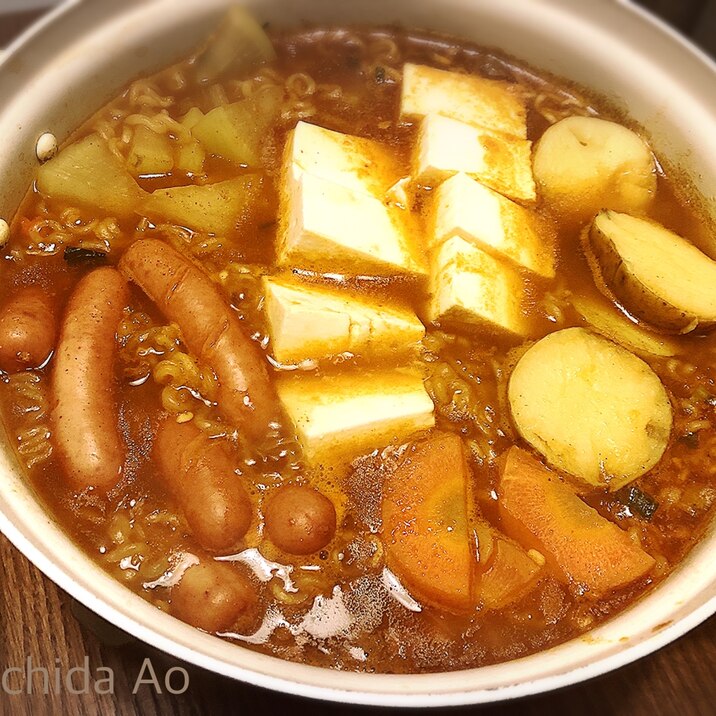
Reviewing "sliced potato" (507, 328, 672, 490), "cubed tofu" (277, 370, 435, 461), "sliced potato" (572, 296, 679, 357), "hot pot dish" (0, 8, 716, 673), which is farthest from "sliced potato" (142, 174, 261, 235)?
"sliced potato" (572, 296, 679, 357)

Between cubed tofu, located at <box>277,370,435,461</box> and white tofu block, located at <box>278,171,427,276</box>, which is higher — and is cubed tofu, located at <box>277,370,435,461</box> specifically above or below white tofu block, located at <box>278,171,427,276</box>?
below

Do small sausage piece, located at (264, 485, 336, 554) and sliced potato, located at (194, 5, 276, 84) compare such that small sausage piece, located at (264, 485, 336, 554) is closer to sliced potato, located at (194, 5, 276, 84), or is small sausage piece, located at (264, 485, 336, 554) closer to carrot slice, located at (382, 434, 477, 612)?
carrot slice, located at (382, 434, 477, 612)

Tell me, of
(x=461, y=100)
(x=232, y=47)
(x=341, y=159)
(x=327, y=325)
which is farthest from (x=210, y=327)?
(x=461, y=100)

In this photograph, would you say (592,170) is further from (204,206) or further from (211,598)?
(211,598)

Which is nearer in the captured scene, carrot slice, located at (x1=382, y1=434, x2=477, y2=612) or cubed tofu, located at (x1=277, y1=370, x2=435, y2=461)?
carrot slice, located at (x1=382, y1=434, x2=477, y2=612)

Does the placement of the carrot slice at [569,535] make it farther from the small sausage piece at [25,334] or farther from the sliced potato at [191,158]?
the sliced potato at [191,158]

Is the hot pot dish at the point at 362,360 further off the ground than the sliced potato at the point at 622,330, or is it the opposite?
the sliced potato at the point at 622,330

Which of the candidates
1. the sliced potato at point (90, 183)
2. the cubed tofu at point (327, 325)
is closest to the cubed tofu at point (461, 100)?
the cubed tofu at point (327, 325)

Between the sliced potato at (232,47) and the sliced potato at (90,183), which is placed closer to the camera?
the sliced potato at (90,183)

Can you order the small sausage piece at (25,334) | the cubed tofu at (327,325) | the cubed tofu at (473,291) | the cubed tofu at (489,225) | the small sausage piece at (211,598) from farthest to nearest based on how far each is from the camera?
the cubed tofu at (489,225), the cubed tofu at (473,291), the cubed tofu at (327,325), the small sausage piece at (25,334), the small sausage piece at (211,598)
